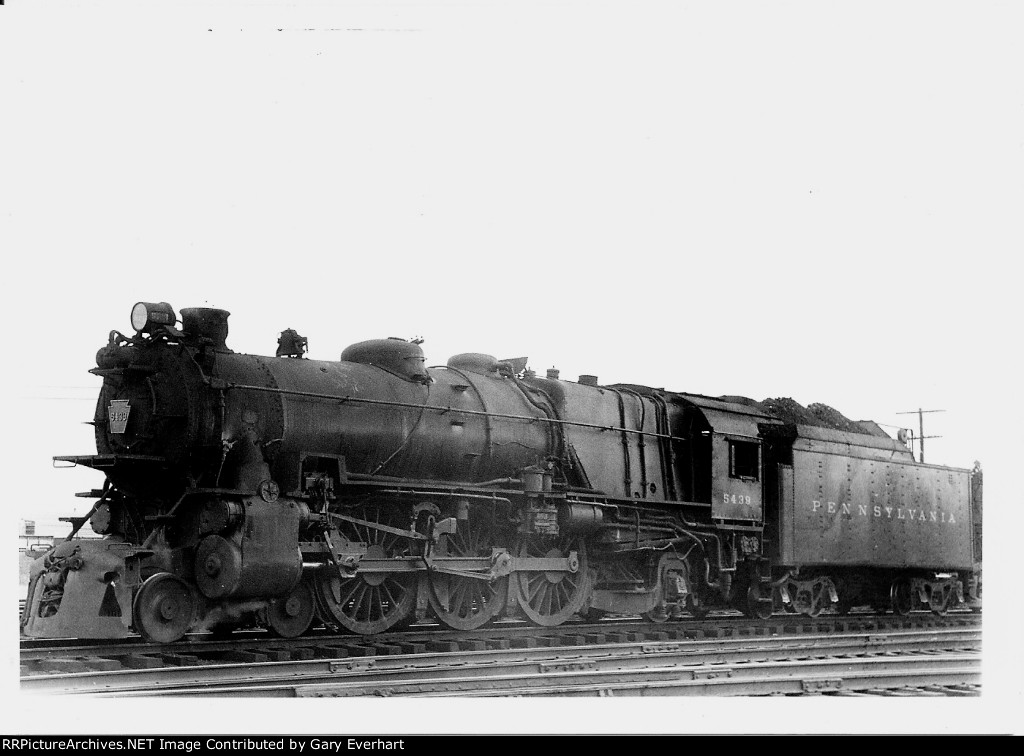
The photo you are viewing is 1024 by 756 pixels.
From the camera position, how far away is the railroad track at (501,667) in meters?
9.93

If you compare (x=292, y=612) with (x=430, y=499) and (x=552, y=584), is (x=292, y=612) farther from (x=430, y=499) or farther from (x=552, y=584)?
(x=552, y=584)

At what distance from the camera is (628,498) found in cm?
1719

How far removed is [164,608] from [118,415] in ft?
7.76

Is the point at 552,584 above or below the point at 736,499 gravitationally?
below

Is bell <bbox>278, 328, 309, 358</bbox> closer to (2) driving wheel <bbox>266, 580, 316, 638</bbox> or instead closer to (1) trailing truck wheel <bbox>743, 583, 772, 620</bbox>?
(2) driving wheel <bbox>266, 580, 316, 638</bbox>

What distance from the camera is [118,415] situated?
42.9 feet

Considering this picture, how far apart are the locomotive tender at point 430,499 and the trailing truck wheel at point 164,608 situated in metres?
0.02

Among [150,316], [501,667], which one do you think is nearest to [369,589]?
[501,667]

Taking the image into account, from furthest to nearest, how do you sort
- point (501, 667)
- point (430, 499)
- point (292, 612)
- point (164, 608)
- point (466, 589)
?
point (466, 589) < point (430, 499) < point (292, 612) < point (164, 608) < point (501, 667)

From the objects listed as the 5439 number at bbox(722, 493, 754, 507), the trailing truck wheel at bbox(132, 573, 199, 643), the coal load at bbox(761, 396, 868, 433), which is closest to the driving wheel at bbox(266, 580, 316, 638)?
the trailing truck wheel at bbox(132, 573, 199, 643)

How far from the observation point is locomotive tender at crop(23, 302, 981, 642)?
1252 cm

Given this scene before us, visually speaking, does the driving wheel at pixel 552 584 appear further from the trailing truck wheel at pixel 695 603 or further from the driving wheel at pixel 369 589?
the trailing truck wheel at pixel 695 603

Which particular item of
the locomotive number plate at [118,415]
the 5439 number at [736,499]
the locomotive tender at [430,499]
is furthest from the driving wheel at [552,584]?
the locomotive number plate at [118,415]

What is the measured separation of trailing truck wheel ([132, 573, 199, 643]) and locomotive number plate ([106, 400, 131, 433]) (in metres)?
1.91
